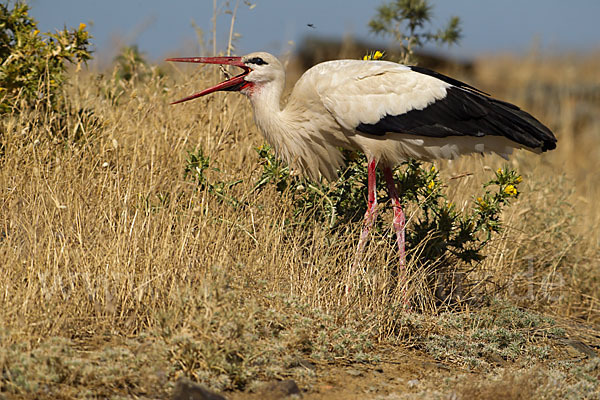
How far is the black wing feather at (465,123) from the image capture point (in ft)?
17.2

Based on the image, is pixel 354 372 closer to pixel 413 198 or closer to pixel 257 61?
pixel 413 198

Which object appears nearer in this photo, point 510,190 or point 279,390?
point 279,390

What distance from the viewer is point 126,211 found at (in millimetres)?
4605

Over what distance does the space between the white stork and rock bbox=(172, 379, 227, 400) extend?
6.83 feet

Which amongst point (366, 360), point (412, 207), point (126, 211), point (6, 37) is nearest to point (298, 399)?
point (366, 360)

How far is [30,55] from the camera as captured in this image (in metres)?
6.21

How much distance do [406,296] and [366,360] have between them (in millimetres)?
767

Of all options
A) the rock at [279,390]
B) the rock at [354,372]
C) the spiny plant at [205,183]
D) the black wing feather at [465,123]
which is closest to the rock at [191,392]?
the rock at [279,390]

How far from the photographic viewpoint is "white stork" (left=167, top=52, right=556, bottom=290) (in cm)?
524

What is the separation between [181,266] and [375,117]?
6.08 feet

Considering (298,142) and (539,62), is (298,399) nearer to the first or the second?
(298,142)

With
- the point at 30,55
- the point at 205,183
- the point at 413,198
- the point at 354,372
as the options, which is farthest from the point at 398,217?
the point at 30,55

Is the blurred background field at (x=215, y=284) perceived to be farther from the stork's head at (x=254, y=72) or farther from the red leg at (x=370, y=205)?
the stork's head at (x=254, y=72)

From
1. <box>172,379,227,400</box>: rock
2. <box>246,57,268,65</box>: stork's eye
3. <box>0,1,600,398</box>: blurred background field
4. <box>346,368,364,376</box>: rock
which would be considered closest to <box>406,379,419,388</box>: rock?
<box>0,1,600,398</box>: blurred background field
